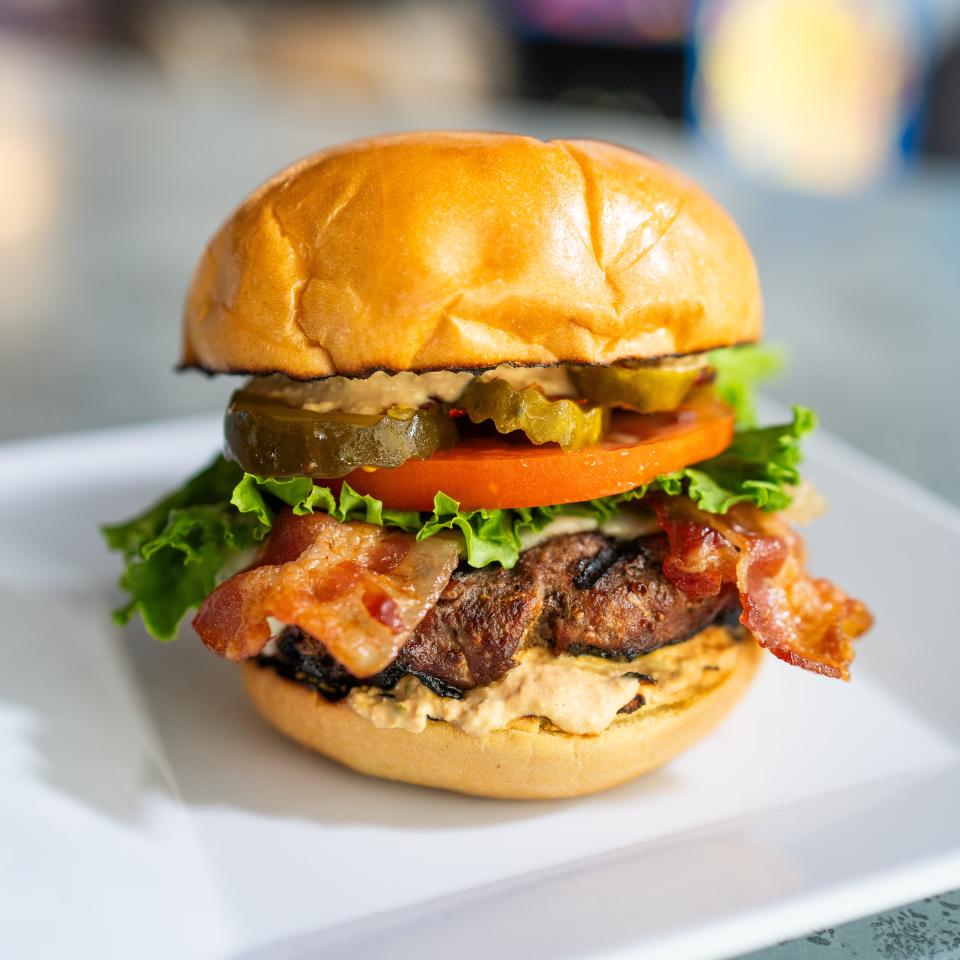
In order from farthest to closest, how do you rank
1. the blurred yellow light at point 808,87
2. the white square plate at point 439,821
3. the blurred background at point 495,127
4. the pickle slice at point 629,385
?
the blurred yellow light at point 808,87 → the blurred background at point 495,127 → the pickle slice at point 629,385 → the white square plate at point 439,821

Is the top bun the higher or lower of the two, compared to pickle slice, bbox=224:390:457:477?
higher

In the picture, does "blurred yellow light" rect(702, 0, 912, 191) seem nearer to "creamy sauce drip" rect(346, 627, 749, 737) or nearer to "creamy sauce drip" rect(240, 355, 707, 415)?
"creamy sauce drip" rect(240, 355, 707, 415)

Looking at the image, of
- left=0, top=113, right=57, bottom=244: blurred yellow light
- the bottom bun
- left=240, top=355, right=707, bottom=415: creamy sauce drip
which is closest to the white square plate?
the bottom bun

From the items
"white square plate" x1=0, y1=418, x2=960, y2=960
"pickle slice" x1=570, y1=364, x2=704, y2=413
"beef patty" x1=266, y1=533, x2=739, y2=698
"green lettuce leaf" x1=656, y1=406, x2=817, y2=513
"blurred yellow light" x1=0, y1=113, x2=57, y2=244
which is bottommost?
"blurred yellow light" x1=0, y1=113, x2=57, y2=244

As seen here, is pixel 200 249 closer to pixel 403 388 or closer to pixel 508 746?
pixel 403 388

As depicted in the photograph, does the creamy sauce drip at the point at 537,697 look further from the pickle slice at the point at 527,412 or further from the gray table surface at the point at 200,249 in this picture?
the gray table surface at the point at 200,249

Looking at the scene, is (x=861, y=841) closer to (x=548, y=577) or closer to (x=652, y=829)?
(x=652, y=829)

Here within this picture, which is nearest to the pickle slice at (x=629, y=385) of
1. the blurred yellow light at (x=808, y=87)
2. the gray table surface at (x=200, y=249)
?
the gray table surface at (x=200, y=249)

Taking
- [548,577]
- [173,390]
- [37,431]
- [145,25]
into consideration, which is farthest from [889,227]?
[145,25]
